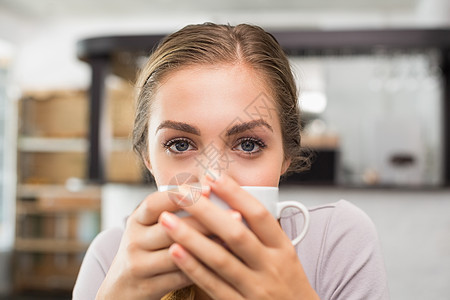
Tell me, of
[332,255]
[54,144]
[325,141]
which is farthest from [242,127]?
[54,144]

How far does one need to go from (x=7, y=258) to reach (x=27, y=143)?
1262mm

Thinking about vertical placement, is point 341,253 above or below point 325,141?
above

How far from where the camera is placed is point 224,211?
17.5 inches

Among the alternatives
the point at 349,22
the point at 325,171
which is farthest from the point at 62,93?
the point at 349,22

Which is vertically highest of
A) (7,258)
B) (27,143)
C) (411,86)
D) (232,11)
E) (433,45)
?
(232,11)

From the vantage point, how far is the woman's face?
0.59 meters

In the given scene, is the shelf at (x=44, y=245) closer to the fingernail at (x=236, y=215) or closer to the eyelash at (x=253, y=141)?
the eyelash at (x=253, y=141)

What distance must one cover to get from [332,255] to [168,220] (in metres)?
0.45

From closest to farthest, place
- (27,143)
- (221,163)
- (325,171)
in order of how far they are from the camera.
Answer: (221,163) → (325,171) → (27,143)

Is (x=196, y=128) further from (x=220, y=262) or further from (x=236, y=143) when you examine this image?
(x=220, y=262)

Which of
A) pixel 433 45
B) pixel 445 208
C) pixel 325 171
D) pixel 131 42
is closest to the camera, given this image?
pixel 445 208

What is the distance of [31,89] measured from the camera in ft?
16.4

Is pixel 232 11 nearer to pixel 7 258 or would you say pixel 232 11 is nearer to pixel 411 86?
pixel 411 86

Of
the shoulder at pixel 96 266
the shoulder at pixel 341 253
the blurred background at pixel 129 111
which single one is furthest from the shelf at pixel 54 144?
the shoulder at pixel 341 253
